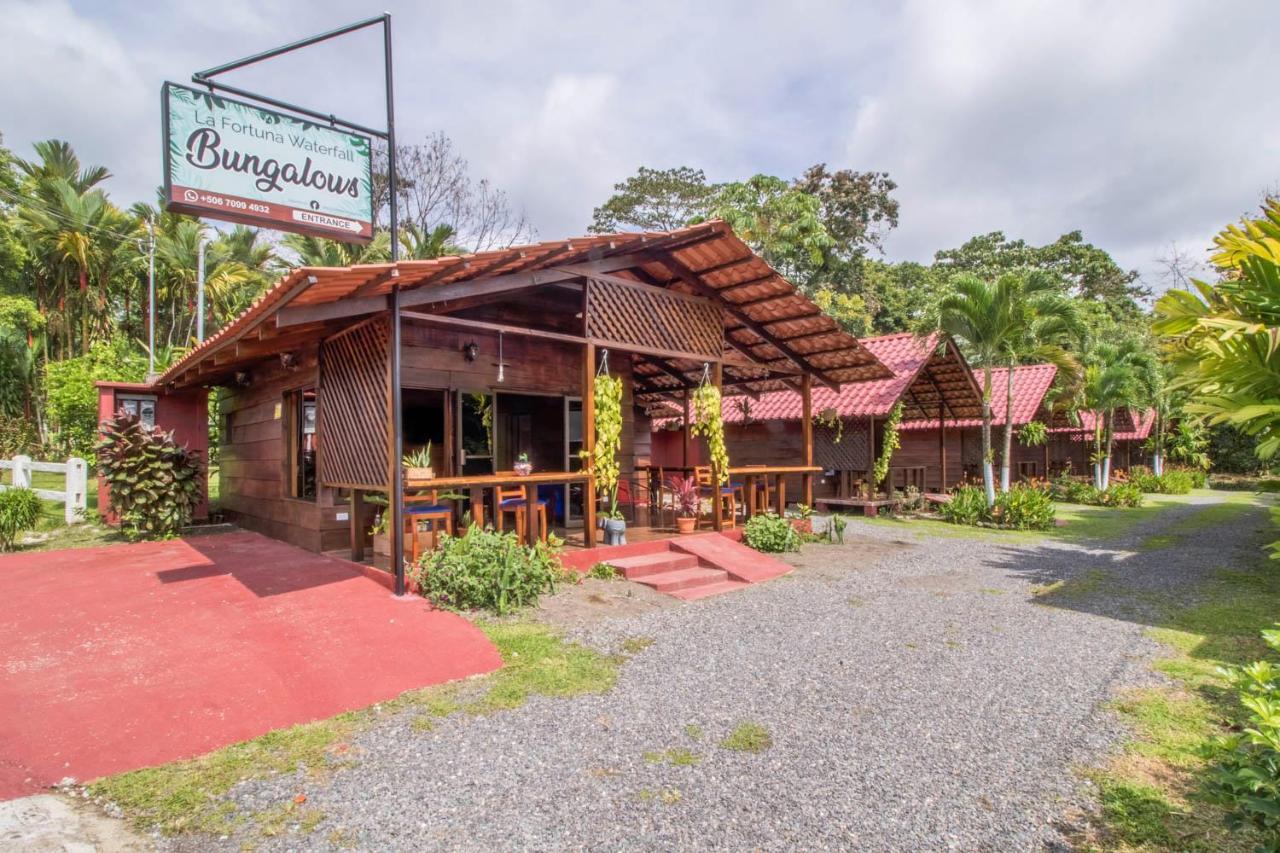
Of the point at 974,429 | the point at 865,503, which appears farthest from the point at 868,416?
the point at 974,429

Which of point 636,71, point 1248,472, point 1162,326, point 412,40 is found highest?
point 636,71

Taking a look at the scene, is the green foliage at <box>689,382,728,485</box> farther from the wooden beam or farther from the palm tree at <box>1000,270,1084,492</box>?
the palm tree at <box>1000,270,1084,492</box>

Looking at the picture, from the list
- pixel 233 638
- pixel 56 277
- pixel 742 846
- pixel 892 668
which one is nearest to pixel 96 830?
pixel 233 638

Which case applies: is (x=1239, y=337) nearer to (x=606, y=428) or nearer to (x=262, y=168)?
(x=606, y=428)

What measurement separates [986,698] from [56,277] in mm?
29627

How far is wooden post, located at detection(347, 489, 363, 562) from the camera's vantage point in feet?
24.0

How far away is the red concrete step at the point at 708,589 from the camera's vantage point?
7133 millimetres

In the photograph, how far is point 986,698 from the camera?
4.27 metres

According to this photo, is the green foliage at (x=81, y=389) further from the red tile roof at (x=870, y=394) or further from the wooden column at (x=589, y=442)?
the red tile roof at (x=870, y=394)

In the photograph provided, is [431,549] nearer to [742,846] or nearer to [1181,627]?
[742,846]

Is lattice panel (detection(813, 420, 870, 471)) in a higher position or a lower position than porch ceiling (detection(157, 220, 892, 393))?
lower

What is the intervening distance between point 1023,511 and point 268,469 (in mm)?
13885

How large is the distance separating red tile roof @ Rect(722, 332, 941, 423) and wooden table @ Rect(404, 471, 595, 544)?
8.05m

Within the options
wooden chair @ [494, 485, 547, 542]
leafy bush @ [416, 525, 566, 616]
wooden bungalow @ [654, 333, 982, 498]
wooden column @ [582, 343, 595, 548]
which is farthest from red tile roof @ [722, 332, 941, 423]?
leafy bush @ [416, 525, 566, 616]
